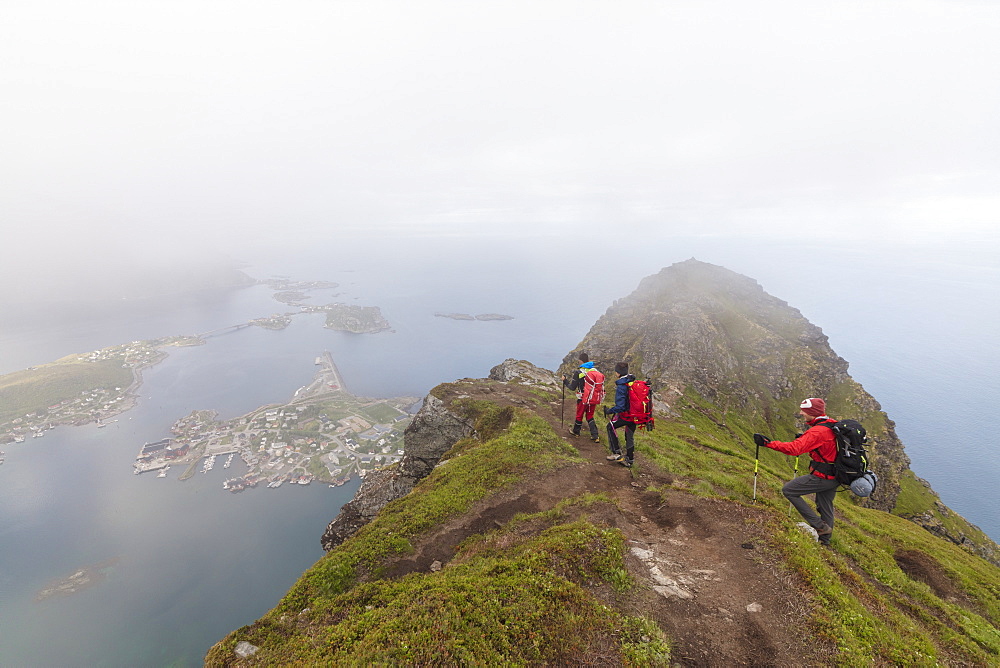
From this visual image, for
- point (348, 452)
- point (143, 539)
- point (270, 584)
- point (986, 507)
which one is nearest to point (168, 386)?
point (143, 539)

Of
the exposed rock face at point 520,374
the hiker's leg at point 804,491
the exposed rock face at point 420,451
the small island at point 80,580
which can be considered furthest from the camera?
the small island at point 80,580

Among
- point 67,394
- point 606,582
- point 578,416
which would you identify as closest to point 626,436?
point 578,416

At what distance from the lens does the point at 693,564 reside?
1070 centimetres

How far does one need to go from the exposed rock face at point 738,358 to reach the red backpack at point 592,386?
57618 millimetres

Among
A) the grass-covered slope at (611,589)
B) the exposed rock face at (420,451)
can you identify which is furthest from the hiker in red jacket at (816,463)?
the exposed rock face at (420,451)

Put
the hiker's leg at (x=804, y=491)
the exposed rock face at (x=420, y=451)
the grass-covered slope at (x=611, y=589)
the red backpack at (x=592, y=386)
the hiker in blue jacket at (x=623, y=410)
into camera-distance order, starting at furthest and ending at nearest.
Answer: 1. the exposed rock face at (x=420, y=451)
2. the red backpack at (x=592, y=386)
3. the hiker in blue jacket at (x=623, y=410)
4. the hiker's leg at (x=804, y=491)
5. the grass-covered slope at (x=611, y=589)

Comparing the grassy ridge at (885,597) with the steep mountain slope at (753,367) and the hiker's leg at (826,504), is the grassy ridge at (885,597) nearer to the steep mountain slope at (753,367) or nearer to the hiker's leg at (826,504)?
the hiker's leg at (826,504)

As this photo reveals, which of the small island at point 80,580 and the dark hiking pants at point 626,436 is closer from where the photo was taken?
the dark hiking pants at point 626,436

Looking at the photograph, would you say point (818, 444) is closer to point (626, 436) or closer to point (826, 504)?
point (826, 504)

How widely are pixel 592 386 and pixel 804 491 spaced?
947 cm

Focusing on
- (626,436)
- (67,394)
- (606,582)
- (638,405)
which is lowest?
(67,394)

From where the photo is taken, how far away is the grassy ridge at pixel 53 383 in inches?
5923

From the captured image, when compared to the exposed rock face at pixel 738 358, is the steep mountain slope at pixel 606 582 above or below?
above

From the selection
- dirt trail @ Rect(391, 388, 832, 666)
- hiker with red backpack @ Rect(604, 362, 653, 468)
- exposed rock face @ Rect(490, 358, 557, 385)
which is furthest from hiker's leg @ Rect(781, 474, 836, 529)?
exposed rock face @ Rect(490, 358, 557, 385)
